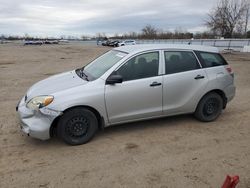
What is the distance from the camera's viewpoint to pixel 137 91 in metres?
5.00

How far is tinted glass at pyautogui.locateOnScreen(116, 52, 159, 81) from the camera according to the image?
5.02m

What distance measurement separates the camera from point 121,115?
5.01 m

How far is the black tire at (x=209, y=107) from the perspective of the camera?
5.79m

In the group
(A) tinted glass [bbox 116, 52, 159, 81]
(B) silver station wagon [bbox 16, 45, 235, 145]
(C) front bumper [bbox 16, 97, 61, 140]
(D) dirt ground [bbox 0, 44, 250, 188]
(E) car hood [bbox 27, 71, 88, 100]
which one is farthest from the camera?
(A) tinted glass [bbox 116, 52, 159, 81]

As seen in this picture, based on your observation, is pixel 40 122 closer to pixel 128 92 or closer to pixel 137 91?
pixel 128 92

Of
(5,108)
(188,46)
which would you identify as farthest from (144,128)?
(5,108)

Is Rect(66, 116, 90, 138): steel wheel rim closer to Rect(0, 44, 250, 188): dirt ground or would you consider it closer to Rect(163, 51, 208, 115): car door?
Rect(0, 44, 250, 188): dirt ground

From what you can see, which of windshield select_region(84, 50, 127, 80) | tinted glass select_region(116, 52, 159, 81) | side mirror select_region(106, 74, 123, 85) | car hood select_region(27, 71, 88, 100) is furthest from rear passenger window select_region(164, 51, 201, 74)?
car hood select_region(27, 71, 88, 100)

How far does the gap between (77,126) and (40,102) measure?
71cm

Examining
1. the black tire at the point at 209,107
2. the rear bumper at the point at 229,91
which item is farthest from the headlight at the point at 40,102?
the rear bumper at the point at 229,91

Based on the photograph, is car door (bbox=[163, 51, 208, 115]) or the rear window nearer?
car door (bbox=[163, 51, 208, 115])

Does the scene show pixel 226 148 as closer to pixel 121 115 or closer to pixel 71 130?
pixel 121 115

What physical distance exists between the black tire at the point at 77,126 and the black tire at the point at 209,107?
225 cm

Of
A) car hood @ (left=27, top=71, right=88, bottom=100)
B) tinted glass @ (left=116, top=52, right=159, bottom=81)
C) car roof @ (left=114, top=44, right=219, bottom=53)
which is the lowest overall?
car hood @ (left=27, top=71, right=88, bottom=100)
